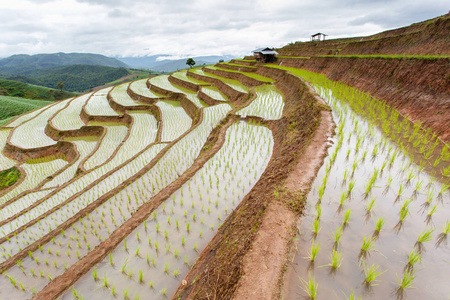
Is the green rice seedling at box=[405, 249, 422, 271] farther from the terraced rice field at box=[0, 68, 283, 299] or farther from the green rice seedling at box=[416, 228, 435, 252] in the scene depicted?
the terraced rice field at box=[0, 68, 283, 299]

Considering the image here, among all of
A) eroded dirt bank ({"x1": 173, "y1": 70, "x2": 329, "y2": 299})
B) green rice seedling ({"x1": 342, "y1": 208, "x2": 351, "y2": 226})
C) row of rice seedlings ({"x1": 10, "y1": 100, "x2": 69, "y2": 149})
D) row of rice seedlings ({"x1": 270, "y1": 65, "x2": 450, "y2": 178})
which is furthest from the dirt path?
row of rice seedlings ({"x1": 10, "y1": 100, "x2": 69, "y2": 149})

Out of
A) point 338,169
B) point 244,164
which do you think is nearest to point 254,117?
point 244,164

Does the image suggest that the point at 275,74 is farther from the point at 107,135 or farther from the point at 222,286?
the point at 222,286

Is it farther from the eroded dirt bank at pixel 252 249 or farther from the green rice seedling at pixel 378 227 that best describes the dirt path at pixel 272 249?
the green rice seedling at pixel 378 227

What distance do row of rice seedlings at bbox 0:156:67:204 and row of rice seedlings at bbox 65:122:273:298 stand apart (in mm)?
8583

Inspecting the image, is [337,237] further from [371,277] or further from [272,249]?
[272,249]

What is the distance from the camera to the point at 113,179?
588cm

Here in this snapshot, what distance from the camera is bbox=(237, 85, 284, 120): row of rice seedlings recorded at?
8256mm

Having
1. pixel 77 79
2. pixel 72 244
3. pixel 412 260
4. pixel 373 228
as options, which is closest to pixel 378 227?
pixel 373 228

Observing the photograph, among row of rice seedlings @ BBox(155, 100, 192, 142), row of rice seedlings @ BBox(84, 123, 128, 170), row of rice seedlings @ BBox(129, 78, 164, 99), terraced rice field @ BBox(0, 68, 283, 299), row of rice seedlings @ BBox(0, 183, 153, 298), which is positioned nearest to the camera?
terraced rice field @ BBox(0, 68, 283, 299)

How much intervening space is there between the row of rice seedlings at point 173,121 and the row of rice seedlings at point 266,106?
3500 millimetres

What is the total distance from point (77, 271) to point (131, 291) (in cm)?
83

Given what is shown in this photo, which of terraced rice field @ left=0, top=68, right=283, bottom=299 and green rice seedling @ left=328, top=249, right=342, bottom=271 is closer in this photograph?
green rice seedling @ left=328, top=249, right=342, bottom=271

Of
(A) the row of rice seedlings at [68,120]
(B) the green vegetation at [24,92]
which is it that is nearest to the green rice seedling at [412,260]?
(A) the row of rice seedlings at [68,120]
